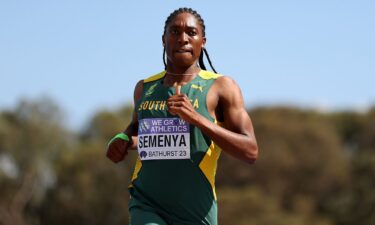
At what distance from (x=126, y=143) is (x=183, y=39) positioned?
3.26ft

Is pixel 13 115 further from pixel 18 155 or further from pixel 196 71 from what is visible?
pixel 196 71

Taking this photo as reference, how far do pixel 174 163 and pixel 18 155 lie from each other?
6649cm

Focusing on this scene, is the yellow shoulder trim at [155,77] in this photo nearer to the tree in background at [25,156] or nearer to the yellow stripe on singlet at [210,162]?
the yellow stripe on singlet at [210,162]

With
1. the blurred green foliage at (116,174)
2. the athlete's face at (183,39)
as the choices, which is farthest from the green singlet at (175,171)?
the blurred green foliage at (116,174)

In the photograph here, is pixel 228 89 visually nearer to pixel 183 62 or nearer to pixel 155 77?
pixel 183 62

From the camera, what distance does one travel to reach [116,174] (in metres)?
69.1

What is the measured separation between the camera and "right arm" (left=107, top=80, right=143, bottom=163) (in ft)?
25.7

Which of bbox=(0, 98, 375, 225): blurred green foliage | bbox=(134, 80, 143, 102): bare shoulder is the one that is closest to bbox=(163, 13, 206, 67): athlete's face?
bbox=(134, 80, 143, 102): bare shoulder

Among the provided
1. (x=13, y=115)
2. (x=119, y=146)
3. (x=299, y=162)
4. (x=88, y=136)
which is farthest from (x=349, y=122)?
(x=119, y=146)

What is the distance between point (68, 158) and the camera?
233 feet

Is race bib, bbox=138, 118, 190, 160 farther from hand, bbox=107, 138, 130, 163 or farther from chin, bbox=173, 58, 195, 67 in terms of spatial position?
chin, bbox=173, 58, 195, 67

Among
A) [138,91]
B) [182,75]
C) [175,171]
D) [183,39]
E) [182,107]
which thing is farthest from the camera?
[138,91]

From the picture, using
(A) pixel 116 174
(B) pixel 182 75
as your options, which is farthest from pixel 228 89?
(A) pixel 116 174

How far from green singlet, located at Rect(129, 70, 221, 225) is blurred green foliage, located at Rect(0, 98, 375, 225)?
5879cm
